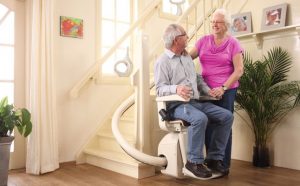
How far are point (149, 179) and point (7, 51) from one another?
6.83 feet

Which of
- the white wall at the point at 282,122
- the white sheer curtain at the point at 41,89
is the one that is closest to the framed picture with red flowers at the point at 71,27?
the white sheer curtain at the point at 41,89

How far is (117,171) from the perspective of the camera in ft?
10.4

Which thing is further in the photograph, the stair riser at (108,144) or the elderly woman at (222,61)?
the stair riser at (108,144)

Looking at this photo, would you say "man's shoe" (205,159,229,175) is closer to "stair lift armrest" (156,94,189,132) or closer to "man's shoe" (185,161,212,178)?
"man's shoe" (185,161,212,178)

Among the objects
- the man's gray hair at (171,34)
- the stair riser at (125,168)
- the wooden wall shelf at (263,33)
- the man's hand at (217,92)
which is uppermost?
the wooden wall shelf at (263,33)

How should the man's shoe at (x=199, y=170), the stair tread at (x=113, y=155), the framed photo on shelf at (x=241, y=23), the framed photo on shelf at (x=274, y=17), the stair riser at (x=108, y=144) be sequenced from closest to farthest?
the man's shoe at (x=199, y=170) < the stair tread at (x=113, y=155) < the framed photo on shelf at (x=274, y=17) < the stair riser at (x=108, y=144) < the framed photo on shelf at (x=241, y=23)

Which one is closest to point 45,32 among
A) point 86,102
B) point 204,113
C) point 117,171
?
point 86,102

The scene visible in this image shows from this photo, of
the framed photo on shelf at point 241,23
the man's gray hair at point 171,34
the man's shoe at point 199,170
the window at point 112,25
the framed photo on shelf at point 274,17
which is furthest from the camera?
the window at point 112,25

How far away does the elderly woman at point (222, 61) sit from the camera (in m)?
2.69

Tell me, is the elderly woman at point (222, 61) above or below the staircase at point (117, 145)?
above

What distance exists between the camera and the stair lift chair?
2.56 metres

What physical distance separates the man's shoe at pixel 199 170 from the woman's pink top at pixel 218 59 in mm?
765

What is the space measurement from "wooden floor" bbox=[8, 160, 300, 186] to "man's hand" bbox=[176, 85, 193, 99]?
814mm

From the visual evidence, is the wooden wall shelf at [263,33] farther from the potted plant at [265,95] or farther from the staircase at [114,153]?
the staircase at [114,153]
